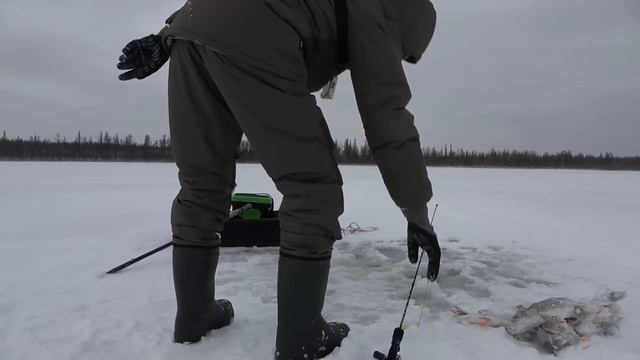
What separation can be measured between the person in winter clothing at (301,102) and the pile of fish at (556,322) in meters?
0.50

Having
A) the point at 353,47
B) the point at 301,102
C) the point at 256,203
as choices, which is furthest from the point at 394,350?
the point at 256,203

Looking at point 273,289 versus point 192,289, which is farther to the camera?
point 273,289

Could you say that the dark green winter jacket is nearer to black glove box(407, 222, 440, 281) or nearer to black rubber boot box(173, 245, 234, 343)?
black glove box(407, 222, 440, 281)

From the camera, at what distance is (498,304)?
224 cm

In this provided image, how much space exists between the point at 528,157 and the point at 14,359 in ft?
317

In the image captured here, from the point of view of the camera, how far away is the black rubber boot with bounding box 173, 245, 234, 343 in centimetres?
169

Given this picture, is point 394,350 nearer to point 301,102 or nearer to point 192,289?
point 192,289

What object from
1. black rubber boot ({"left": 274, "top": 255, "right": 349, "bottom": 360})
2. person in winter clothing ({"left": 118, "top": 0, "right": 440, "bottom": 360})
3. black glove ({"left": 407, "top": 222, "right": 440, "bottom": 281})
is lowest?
black rubber boot ({"left": 274, "top": 255, "right": 349, "bottom": 360})

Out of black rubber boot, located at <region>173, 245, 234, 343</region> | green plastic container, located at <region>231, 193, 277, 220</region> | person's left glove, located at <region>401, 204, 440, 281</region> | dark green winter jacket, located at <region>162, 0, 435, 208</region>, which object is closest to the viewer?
dark green winter jacket, located at <region>162, 0, 435, 208</region>

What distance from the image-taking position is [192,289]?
170 cm

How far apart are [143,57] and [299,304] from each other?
3.50ft

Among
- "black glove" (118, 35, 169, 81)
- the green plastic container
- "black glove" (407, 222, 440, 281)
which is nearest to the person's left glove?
"black glove" (407, 222, 440, 281)

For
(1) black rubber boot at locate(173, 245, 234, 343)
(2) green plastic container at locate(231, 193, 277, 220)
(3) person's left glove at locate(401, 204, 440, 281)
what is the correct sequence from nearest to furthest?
(3) person's left glove at locate(401, 204, 440, 281)
(1) black rubber boot at locate(173, 245, 234, 343)
(2) green plastic container at locate(231, 193, 277, 220)

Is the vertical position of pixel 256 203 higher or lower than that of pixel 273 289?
higher
